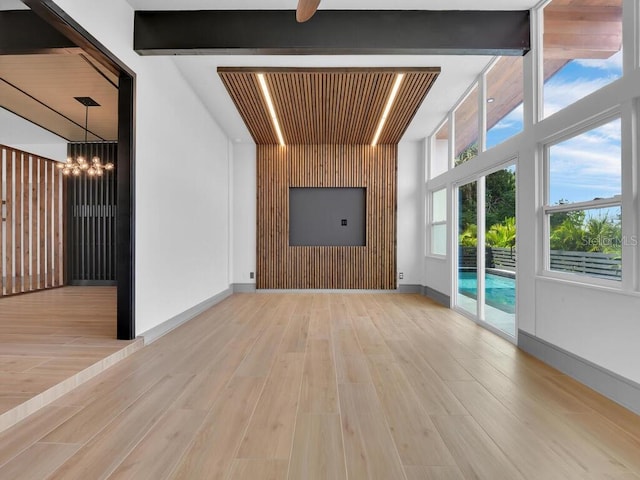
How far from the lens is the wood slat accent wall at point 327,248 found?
7.79 metres

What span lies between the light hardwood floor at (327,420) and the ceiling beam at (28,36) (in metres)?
3.11

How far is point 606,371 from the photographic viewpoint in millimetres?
2578

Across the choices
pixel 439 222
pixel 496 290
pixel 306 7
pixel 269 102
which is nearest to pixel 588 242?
pixel 496 290

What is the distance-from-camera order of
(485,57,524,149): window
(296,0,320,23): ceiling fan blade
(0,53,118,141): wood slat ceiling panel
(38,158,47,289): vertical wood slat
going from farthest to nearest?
(38,158,47,289): vertical wood slat → (0,53,118,141): wood slat ceiling panel → (485,57,524,149): window → (296,0,320,23): ceiling fan blade

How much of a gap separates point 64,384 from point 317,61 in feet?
13.7

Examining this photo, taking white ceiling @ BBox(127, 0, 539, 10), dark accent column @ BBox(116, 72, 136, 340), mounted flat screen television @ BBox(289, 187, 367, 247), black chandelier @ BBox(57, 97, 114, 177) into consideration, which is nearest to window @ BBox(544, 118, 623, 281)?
white ceiling @ BBox(127, 0, 539, 10)

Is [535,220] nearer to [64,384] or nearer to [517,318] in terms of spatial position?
[517,318]

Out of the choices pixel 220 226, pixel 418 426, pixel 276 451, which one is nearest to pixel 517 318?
pixel 418 426

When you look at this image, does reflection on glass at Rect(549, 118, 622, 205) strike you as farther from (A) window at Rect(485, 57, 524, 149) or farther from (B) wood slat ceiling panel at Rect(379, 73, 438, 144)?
(B) wood slat ceiling panel at Rect(379, 73, 438, 144)

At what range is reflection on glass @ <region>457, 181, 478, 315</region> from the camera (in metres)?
5.17

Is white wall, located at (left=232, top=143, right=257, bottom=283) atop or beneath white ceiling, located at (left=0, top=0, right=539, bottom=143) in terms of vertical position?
beneath

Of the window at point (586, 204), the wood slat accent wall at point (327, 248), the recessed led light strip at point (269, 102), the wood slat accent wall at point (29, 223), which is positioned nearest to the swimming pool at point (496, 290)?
the window at point (586, 204)

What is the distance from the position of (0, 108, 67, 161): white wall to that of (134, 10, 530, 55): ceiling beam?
483cm

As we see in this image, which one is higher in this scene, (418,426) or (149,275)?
(149,275)
